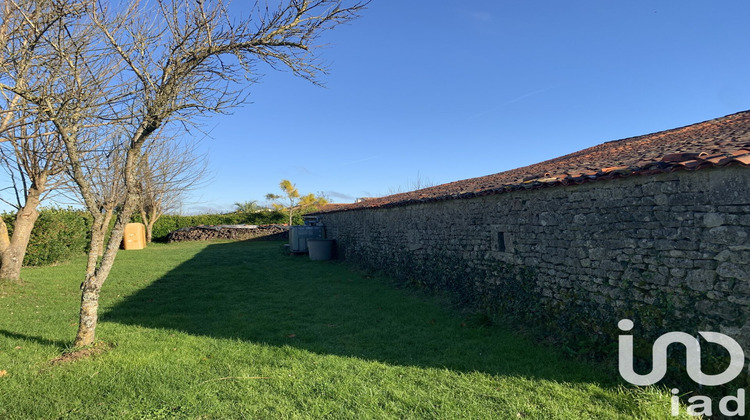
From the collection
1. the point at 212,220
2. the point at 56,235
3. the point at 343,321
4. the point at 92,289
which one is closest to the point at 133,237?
the point at 56,235

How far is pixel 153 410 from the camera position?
3562mm

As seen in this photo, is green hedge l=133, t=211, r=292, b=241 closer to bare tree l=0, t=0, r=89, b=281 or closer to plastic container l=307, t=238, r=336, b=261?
plastic container l=307, t=238, r=336, b=261

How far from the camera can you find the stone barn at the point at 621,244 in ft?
12.5

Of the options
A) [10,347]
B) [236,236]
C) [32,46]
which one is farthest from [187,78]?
[236,236]

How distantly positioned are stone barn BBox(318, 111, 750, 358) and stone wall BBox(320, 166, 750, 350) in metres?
0.01

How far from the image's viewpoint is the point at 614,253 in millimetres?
4844

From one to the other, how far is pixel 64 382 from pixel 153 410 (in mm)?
1358

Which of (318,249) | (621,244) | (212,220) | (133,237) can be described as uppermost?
(212,220)

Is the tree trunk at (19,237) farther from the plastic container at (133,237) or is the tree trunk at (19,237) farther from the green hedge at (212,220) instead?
the green hedge at (212,220)

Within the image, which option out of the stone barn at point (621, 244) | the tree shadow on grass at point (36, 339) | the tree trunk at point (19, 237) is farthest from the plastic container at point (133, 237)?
the stone barn at point (621, 244)

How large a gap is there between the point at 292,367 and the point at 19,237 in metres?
9.54

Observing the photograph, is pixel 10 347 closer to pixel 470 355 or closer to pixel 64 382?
pixel 64 382

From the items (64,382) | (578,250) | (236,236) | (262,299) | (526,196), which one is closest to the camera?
(64,382)

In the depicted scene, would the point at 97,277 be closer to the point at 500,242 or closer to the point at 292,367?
the point at 292,367
